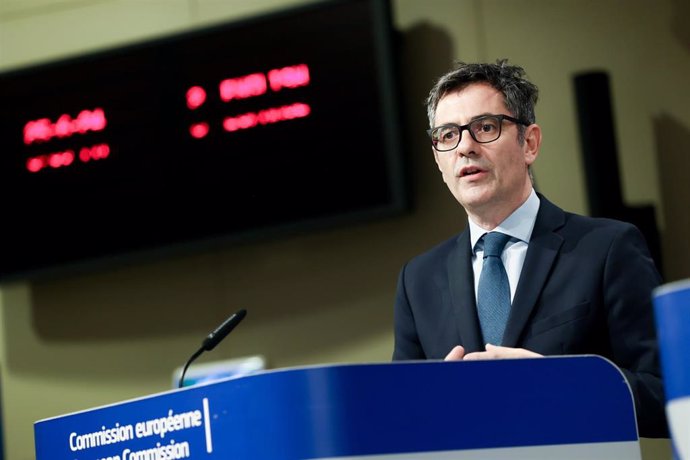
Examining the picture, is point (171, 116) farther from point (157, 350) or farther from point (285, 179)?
point (157, 350)

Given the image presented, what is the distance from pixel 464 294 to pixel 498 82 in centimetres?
45

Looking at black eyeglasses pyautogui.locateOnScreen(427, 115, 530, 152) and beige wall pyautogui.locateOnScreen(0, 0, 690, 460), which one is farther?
beige wall pyautogui.locateOnScreen(0, 0, 690, 460)

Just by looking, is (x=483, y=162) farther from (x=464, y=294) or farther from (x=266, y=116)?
(x=266, y=116)

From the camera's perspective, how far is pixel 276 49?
4938 mm

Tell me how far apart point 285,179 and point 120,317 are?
100cm

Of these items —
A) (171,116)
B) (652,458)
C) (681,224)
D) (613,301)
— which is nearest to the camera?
(613,301)

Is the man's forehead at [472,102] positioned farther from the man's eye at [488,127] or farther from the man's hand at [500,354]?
the man's hand at [500,354]

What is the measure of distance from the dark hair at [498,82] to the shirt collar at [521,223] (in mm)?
138

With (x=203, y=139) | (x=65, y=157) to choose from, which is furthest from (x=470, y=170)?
(x=65, y=157)

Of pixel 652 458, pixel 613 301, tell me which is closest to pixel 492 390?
pixel 613 301

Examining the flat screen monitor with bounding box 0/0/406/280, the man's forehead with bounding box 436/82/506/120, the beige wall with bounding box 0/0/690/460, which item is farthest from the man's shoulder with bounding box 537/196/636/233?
the flat screen monitor with bounding box 0/0/406/280

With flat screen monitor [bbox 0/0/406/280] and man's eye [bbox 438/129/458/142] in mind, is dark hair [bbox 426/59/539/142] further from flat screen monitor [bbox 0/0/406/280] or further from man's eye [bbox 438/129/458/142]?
flat screen monitor [bbox 0/0/406/280]

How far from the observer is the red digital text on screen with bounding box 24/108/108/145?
5191 millimetres

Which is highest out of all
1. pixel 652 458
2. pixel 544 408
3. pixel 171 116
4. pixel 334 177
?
pixel 171 116
